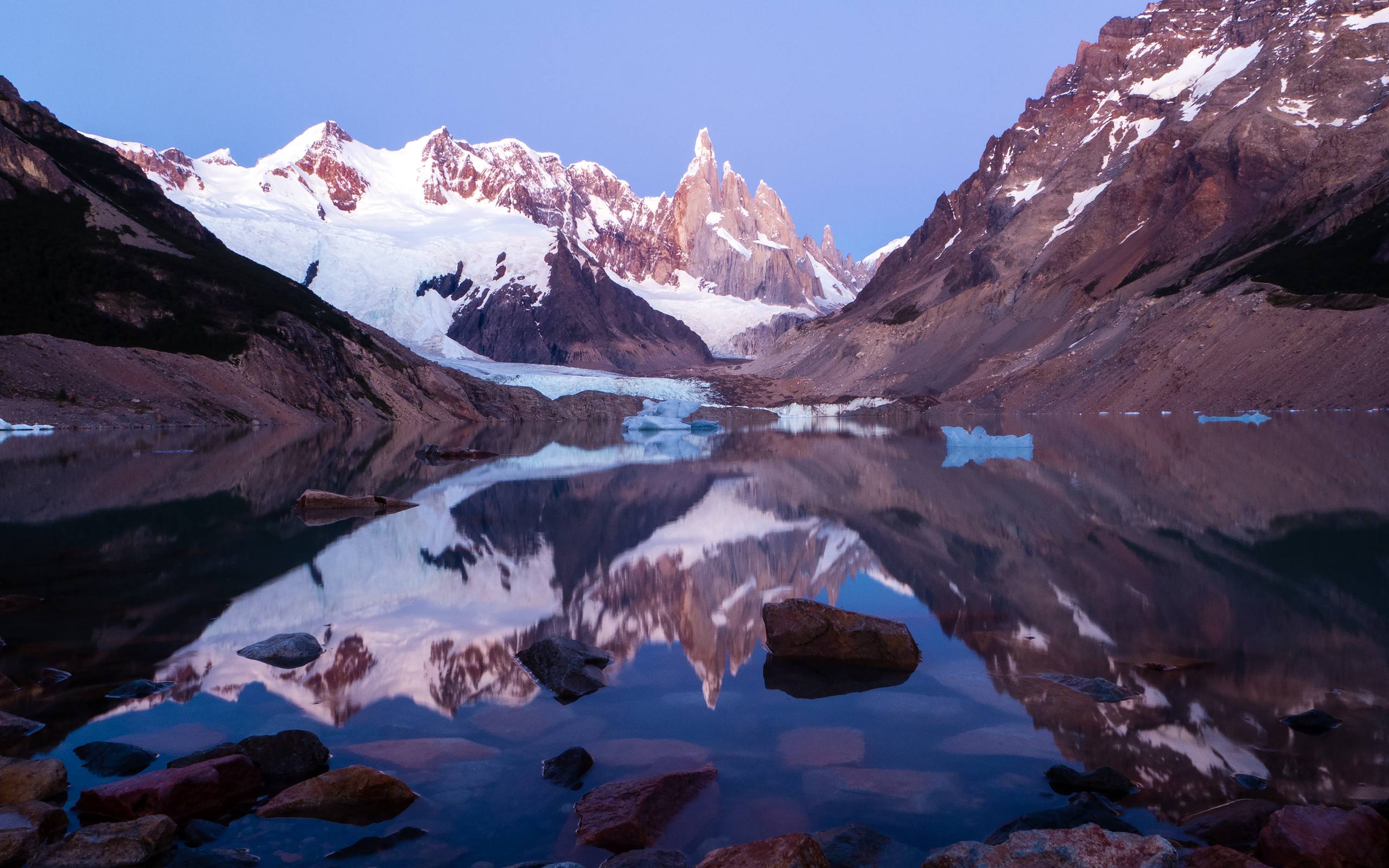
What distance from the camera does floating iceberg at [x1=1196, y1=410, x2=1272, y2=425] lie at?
1963 inches

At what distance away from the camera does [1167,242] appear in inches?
3858

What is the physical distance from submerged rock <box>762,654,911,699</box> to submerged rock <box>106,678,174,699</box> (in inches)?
176

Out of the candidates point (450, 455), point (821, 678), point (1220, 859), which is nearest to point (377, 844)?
point (821, 678)

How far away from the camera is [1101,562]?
11289 millimetres

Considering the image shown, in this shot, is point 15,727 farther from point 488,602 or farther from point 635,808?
point 488,602

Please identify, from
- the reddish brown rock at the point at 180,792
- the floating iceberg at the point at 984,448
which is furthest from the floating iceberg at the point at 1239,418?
the reddish brown rock at the point at 180,792

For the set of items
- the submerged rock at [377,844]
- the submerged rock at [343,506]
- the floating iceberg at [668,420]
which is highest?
the floating iceberg at [668,420]

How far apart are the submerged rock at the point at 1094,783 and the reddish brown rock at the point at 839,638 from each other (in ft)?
7.61

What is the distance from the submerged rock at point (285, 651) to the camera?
25.2 ft

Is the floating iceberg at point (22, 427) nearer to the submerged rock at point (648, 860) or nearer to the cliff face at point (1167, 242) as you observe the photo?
the submerged rock at point (648, 860)

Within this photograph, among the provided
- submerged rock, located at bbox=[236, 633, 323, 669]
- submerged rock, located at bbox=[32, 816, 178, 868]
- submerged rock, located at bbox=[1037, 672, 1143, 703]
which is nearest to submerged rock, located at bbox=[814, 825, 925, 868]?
submerged rock, located at bbox=[1037, 672, 1143, 703]

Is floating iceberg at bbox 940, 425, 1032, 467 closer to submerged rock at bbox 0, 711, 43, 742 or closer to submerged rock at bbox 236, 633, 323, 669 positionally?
submerged rock at bbox 236, 633, 323, 669

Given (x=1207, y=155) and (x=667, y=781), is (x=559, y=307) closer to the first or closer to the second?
(x=1207, y=155)

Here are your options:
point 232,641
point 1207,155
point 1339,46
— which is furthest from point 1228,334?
point 232,641
